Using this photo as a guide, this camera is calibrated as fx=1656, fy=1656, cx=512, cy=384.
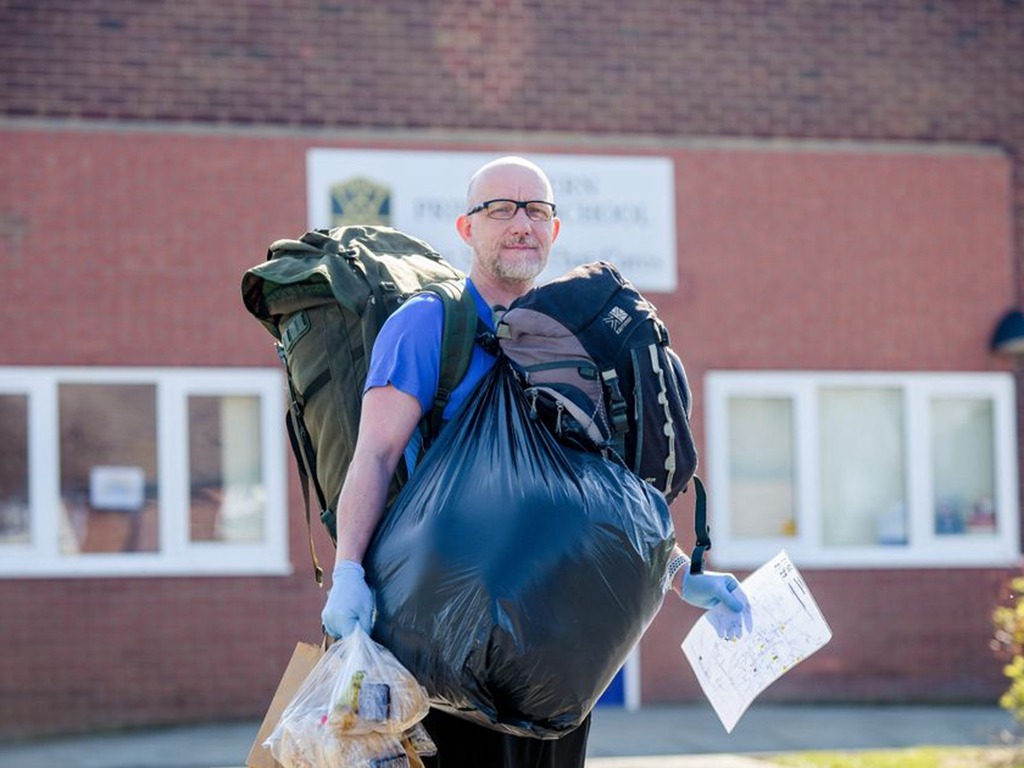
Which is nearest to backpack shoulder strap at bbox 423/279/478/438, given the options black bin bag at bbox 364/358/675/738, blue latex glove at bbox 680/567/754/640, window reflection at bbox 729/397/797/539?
black bin bag at bbox 364/358/675/738

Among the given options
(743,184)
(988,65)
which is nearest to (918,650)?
(743,184)

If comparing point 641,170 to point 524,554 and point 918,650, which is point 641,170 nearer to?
point 918,650

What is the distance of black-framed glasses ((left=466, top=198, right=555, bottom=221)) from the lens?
3662mm

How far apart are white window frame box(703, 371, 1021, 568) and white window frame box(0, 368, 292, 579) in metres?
2.69

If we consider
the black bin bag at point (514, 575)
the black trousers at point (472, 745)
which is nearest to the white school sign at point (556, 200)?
the black trousers at point (472, 745)

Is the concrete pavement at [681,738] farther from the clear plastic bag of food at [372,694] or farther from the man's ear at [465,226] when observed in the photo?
the clear plastic bag of food at [372,694]

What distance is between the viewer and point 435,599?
309cm

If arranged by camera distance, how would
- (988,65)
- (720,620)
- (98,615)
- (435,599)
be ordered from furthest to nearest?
1. (988,65)
2. (98,615)
3. (720,620)
4. (435,599)

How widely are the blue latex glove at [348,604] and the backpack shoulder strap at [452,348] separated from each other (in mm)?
404

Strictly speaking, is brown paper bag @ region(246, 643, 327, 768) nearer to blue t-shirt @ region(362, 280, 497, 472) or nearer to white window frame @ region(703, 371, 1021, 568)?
blue t-shirt @ region(362, 280, 497, 472)

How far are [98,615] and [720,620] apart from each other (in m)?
6.53

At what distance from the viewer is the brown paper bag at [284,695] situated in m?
3.33

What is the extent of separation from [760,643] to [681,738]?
544cm

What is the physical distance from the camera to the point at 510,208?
366 cm
